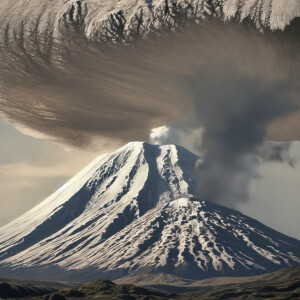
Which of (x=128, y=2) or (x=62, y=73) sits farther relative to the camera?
(x=62, y=73)

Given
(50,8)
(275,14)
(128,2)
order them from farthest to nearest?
(50,8) → (128,2) → (275,14)

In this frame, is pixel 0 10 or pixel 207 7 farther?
pixel 0 10

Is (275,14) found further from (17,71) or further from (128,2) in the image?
(17,71)

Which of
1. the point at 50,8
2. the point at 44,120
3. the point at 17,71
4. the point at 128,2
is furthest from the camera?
the point at 44,120

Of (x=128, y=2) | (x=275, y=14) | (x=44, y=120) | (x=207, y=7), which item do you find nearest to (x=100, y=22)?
(x=128, y=2)

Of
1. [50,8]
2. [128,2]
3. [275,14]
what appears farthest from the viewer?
[50,8]

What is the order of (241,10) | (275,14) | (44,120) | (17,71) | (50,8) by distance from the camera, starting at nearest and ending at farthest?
(275,14) → (241,10) → (50,8) → (17,71) → (44,120)

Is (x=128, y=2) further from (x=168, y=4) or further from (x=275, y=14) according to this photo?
(x=275, y=14)

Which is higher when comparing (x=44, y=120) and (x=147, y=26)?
(x=147, y=26)

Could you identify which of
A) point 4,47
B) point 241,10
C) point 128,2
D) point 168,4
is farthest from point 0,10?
point 241,10
